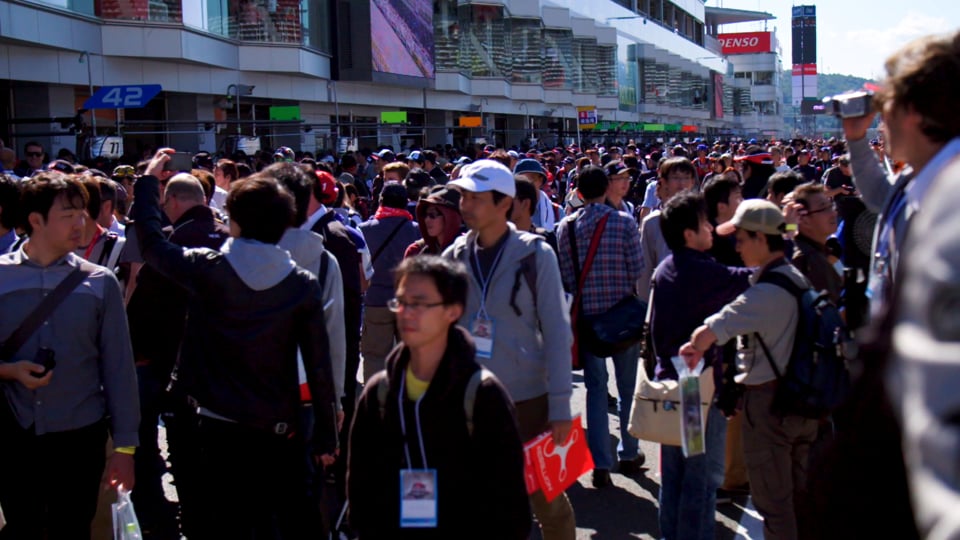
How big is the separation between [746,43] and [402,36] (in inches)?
4254

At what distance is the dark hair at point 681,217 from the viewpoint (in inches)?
199

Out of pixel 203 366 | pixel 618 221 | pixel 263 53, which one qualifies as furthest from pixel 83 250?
pixel 263 53

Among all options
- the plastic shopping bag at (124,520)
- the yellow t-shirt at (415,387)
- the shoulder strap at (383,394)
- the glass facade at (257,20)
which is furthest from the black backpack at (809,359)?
the glass facade at (257,20)

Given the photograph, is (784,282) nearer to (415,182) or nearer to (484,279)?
(484,279)

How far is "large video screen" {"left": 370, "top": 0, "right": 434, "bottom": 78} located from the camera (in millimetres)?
34375

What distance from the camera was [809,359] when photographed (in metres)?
4.44

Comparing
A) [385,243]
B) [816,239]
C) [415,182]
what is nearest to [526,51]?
[415,182]

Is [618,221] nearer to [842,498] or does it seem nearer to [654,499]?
[654,499]

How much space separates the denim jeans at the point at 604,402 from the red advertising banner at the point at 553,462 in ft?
7.00

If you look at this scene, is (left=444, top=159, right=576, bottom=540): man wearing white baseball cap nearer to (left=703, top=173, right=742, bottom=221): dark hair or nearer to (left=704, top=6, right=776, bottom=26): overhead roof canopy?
(left=703, top=173, right=742, bottom=221): dark hair

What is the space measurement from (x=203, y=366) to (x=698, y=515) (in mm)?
2382

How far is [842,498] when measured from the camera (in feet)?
5.65

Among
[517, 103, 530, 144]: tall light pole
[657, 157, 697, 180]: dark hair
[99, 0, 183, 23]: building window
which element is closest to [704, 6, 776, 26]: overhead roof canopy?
[517, 103, 530, 144]: tall light pole

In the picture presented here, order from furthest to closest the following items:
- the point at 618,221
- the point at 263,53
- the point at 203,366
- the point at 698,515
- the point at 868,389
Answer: the point at 263,53 < the point at 618,221 < the point at 698,515 < the point at 203,366 < the point at 868,389
